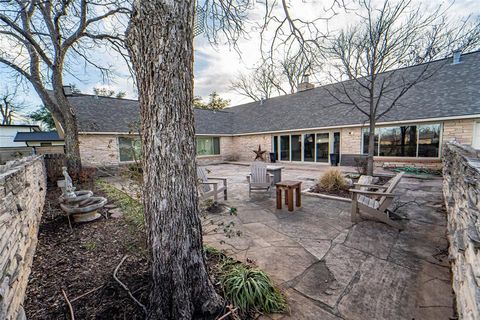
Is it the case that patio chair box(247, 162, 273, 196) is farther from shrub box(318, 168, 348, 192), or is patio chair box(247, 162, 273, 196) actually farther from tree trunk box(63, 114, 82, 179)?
tree trunk box(63, 114, 82, 179)

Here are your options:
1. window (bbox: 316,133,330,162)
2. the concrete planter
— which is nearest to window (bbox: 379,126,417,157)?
window (bbox: 316,133,330,162)

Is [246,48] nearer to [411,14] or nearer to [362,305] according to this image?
[362,305]

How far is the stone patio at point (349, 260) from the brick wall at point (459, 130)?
6.49 meters

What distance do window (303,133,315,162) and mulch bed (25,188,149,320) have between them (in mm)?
11413

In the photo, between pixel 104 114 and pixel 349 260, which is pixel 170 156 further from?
pixel 104 114

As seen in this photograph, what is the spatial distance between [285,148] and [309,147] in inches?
67.6

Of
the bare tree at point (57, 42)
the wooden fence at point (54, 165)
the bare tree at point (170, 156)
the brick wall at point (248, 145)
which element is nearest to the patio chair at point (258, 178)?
the bare tree at point (170, 156)

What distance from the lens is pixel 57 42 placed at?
23.2 feet

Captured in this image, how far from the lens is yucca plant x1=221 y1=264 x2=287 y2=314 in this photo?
183cm

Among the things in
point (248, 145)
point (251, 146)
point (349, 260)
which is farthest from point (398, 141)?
point (349, 260)

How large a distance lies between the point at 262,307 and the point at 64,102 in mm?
9789

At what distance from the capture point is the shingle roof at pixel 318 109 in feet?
28.9

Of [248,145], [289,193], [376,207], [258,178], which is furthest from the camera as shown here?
[248,145]

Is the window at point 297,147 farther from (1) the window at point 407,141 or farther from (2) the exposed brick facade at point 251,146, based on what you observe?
(1) the window at point 407,141
